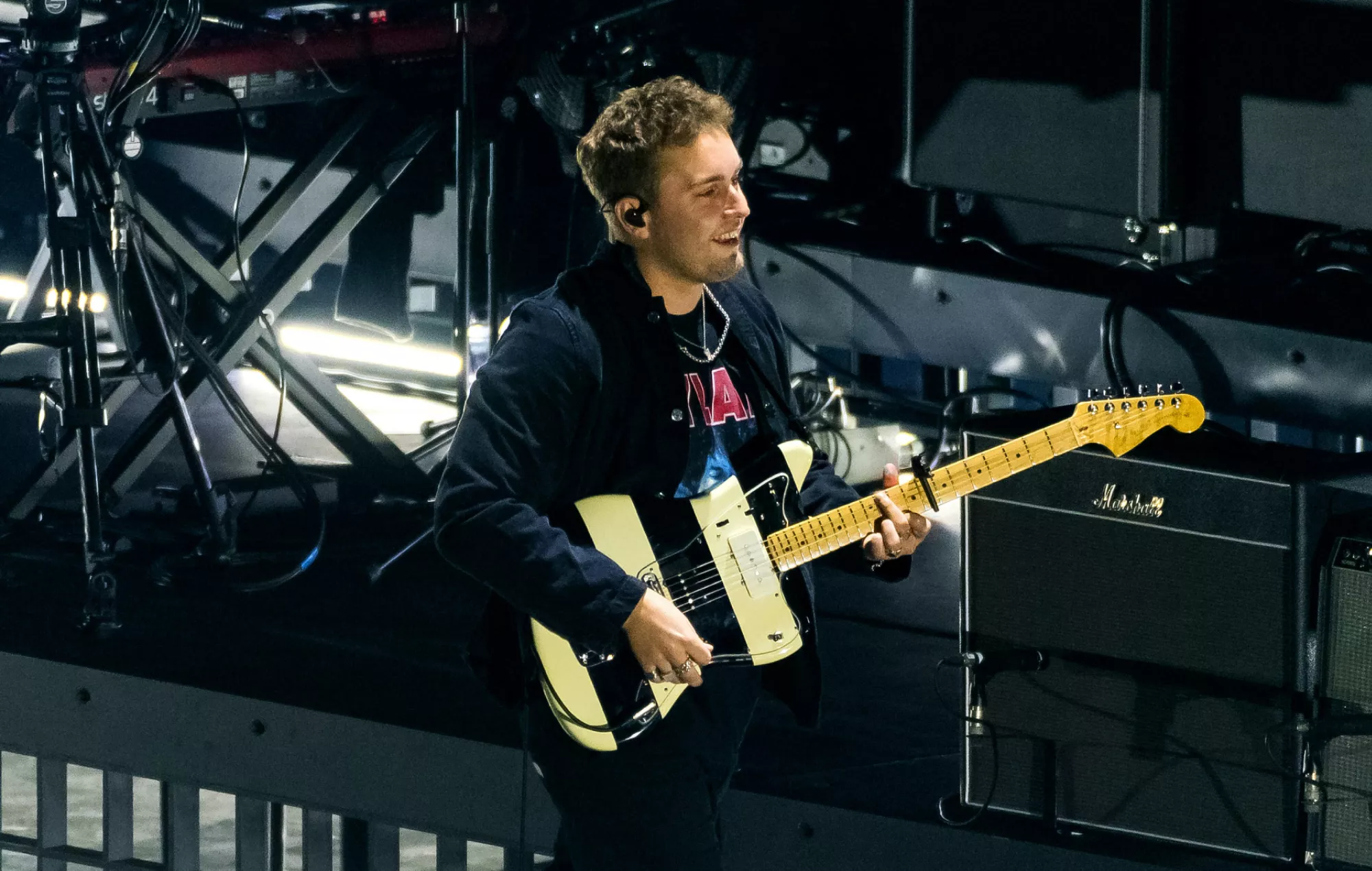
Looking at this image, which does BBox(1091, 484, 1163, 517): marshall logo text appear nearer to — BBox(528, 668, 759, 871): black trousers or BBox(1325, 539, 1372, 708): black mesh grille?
BBox(1325, 539, 1372, 708): black mesh grille

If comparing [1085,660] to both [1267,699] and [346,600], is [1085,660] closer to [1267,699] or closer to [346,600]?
[1267,699]

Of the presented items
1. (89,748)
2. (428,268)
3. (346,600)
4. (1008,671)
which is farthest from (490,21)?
(1008,671)

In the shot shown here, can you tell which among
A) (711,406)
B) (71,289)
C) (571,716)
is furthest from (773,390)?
(71,289)

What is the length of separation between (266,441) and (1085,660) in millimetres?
2496

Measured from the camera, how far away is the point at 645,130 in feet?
8.05

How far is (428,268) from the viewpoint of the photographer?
5.83 meters

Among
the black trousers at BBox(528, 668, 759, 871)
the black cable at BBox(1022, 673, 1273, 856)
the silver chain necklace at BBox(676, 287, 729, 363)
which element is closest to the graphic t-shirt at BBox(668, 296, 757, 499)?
the silver chain necklace at BBox(676, 287, 729, 363)

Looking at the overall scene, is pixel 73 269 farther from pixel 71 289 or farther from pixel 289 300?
pixel 289 300

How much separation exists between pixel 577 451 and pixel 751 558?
27 centimetres

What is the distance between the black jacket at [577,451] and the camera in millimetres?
2359

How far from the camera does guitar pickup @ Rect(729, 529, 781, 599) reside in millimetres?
2533

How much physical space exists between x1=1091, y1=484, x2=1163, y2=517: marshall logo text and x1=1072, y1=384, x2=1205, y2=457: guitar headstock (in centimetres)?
41

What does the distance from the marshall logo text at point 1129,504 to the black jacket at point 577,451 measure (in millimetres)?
681

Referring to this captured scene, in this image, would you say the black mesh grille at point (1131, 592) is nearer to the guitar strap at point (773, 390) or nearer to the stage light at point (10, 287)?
the guitar strap at point (773, 390)
